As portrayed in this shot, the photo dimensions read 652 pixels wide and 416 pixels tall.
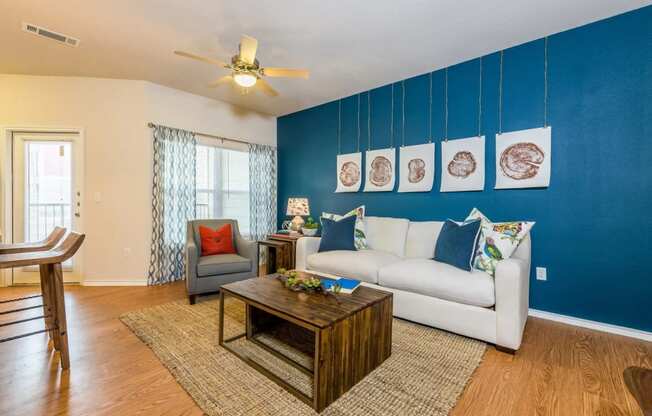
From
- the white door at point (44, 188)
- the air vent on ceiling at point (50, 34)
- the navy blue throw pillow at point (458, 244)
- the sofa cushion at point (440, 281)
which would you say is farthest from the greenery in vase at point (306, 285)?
the white door at point (44, 188)

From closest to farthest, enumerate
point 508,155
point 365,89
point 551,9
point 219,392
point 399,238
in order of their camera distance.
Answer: point 219,392, point 551,9, point 508,155, point 399,238, point 365,89

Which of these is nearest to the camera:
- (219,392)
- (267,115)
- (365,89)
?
(219,392)

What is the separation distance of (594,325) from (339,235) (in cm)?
242

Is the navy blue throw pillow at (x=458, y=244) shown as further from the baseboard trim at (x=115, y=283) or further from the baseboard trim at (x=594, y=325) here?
the baseboard trim at (x=115, y=283)

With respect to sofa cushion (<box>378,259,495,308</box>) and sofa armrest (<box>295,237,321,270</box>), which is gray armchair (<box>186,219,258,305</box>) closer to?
sofa armrest (<box>295,237,321,270</box>)

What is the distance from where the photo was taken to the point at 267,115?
518 centimetres

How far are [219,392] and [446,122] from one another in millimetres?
3284

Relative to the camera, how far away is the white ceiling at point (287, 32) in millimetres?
2334

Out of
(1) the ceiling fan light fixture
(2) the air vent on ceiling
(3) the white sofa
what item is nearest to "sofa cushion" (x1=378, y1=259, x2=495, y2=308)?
(3) the white sofa

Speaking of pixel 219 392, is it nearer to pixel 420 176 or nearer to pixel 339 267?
pixel 339 267

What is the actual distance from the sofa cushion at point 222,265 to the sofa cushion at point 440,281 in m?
1.50

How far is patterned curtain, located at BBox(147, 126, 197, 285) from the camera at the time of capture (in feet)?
12.7

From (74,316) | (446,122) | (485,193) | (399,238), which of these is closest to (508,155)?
(485,193)

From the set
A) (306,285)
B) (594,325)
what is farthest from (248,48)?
(594,325)
